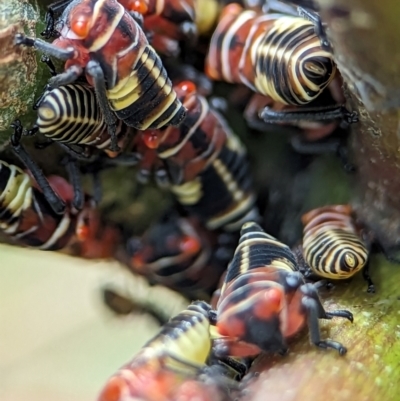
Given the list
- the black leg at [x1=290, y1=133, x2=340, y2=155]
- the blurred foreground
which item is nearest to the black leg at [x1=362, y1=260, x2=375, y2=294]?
the black leg at [x1=290, y1=133, x2=340, y2=155]

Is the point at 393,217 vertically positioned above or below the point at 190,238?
above

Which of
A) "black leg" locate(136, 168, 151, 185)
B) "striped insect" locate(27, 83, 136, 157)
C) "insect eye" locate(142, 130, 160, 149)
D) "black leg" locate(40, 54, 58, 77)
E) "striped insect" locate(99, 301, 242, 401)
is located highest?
"black leg" locate(40, 54, 58, 77)

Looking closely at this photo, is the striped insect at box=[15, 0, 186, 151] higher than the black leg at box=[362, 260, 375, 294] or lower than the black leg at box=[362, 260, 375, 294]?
higher

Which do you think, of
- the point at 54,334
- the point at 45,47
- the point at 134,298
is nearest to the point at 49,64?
the point at 45,47

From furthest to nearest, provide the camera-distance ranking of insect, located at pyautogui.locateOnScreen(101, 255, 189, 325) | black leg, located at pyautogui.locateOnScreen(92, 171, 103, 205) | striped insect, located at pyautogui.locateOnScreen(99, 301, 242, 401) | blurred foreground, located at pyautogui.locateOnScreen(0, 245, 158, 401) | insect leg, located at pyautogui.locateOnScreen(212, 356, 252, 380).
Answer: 1. blurred foreground, located at pyautogui.locateOnScreen(0, 245, 158, 401)
2. insect, located at pyautogui.locateOnScreen(101, 255, 189, 325)
3. black leg, located at pyautogui.locateOnScreen(92, 171, 103, 205)
4. insect leg, located at pyautogui.locateOnScreen(212, 356, 252, 380)
5. striped insect, located at pyautogui.locateOnScreen(99, 301, 242, 401)

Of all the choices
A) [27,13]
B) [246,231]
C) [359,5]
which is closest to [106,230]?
[246,231]

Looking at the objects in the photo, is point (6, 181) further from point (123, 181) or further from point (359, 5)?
point (359, 5)

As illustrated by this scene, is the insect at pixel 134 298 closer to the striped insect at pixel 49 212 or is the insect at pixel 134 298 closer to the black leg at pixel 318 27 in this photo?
the striped insect at pixel 49 212

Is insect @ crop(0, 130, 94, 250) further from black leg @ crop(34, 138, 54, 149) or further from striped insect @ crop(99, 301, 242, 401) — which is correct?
striped insect @ crop(99, 301, 242, 401)
